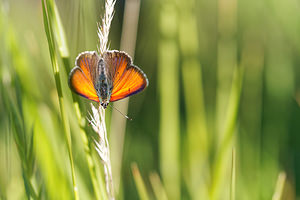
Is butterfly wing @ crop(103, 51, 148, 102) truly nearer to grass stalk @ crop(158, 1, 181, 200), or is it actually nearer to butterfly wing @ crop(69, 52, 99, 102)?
butterfly wing @ crop(69, 52, 99, 102)

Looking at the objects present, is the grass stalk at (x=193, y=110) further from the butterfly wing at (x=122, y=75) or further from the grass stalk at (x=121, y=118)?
the butterfly wing at (x=122, y=75)

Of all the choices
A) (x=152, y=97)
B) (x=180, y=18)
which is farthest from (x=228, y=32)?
(x=152, y=97)

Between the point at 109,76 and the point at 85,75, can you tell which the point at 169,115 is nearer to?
the point at 109,76

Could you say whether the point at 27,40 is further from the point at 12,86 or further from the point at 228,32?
the point at 228,32

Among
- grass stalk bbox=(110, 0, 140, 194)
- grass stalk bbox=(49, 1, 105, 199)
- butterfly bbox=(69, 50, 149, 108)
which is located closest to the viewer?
→ grass stalk bbox=(49, 1, 105, 199)

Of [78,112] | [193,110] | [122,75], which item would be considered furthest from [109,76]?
[193,110]

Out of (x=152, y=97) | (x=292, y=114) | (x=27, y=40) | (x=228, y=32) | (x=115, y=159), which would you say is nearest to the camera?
(x=115, y=159)

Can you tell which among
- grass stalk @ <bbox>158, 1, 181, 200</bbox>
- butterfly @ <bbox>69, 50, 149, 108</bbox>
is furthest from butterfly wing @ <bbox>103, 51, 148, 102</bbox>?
grass stalk @ <bbox>158, 1, 181, 200</bbox>

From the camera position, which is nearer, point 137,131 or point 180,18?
point 180,18
